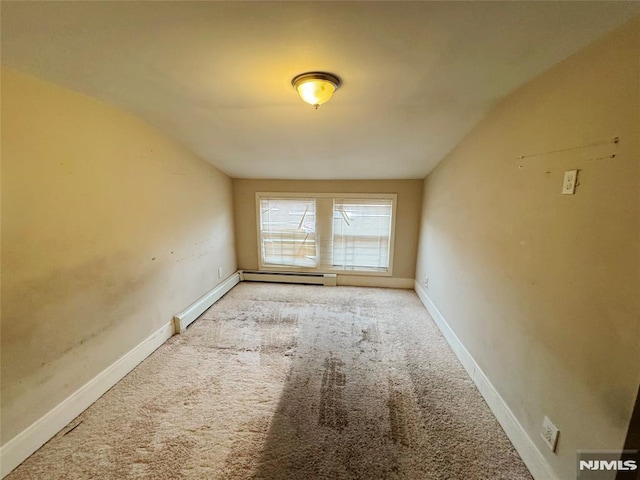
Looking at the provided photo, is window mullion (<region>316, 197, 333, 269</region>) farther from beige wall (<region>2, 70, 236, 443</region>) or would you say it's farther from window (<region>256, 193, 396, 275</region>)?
beige wall (<region>2, 70, 236, 443</region>)

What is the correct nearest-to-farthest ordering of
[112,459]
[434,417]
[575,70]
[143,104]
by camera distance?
[575,70], [112,459], [434,417], [143,104]

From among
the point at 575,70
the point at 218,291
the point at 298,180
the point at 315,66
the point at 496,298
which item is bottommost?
the point at 218,291

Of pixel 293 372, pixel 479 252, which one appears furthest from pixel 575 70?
pixel 293 372

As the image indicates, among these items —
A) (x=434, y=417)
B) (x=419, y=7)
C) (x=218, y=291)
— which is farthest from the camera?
(x=218, y=291)

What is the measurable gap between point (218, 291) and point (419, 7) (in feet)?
11.3

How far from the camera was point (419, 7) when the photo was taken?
993 millimetres

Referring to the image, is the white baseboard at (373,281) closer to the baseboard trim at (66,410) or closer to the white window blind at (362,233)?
the white window blind at (362,233)

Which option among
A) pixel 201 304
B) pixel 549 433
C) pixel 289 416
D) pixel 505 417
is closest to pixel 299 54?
pixel 289 416

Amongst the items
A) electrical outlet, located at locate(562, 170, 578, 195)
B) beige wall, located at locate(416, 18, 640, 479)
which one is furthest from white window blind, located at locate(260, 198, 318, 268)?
electrical outlet, located at locate(562, 170, 578, 195)

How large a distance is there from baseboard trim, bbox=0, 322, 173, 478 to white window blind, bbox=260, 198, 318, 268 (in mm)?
2183

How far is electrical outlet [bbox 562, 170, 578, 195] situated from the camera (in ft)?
3.70

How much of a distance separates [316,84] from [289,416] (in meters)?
2.09

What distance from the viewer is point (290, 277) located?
4.12m

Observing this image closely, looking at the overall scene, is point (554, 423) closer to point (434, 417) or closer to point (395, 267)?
point (434, 417)
